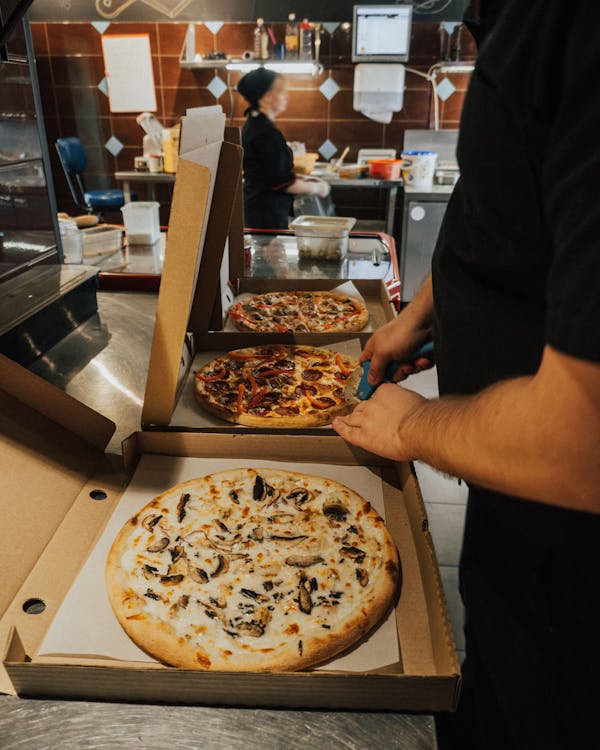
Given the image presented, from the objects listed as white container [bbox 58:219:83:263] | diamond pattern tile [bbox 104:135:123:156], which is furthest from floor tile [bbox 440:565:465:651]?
diamond pattern tile [bbox 104:135:123:156]

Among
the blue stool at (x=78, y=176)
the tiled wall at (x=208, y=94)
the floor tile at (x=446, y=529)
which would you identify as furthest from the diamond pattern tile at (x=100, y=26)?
the floor tile at (x=446, y=529)

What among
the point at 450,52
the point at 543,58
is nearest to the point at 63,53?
the point at 450,52

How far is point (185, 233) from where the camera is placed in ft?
3.67

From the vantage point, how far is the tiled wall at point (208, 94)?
20.2 feet

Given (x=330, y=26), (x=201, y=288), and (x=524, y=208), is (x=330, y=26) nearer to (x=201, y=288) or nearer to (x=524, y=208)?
(x=201, y=288)

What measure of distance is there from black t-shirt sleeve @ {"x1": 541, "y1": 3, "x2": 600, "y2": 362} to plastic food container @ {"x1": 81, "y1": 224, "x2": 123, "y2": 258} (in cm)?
242

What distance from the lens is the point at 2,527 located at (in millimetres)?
999

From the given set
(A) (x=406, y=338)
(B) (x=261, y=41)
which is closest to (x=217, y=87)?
(B) (x=261, y=41)

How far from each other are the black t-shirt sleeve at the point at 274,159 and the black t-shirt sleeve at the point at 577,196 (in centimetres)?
365

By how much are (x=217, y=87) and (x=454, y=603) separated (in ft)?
19.2

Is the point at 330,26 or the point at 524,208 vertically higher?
the point at 330,26

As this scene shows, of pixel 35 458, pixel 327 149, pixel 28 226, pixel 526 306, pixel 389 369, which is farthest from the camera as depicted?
pixel 327 149

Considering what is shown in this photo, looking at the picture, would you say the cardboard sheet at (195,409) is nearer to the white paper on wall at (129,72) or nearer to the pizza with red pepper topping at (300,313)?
the pizza with red pepper topping at (300,313)

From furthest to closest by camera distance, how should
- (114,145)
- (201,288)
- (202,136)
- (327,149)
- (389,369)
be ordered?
(114,145) → (327,149) → (201,288) → (389,369) → (202,136)
